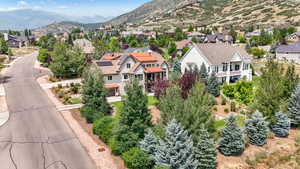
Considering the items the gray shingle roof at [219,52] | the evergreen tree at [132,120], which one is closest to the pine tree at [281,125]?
the evergreen tree at [132,120]

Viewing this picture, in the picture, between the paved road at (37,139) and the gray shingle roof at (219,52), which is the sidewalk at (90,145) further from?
the gray shingle roof at (219,52)

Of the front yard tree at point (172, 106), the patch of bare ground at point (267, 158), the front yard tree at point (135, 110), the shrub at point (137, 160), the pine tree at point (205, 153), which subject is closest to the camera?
the shrub at point (137, 160)

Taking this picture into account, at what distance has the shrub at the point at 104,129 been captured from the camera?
25.6m

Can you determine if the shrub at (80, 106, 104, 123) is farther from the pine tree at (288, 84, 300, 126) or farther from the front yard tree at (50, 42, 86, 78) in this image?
the front yard tree at (50, 42, 86, 78)

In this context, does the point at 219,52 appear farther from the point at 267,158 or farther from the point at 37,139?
the point at 37,139

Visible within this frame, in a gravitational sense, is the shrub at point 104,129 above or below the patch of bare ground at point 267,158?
above

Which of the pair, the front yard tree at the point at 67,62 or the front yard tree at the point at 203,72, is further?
the front yard tree at the point at 67,62

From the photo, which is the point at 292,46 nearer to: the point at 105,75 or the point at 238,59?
the point at 238,59

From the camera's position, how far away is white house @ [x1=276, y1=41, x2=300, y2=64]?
71312 millimetres

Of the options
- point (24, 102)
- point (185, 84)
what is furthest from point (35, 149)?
point (185, 84)

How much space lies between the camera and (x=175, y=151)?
791 inches

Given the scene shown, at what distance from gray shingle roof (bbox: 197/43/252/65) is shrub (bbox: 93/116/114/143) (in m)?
29.9

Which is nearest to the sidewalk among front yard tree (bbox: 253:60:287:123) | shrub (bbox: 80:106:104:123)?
shrub (bbox: 80:106:104:123)

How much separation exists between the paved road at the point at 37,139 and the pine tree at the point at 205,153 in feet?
30.5
